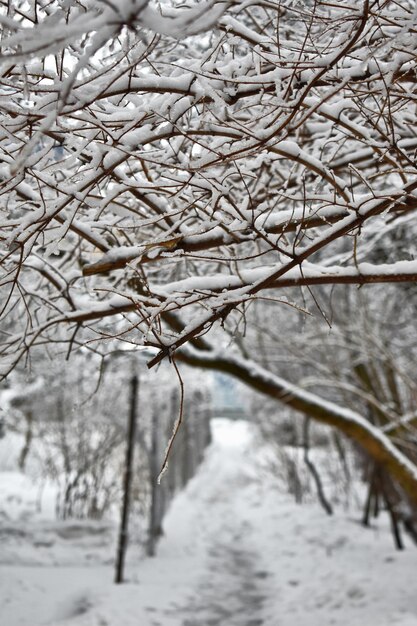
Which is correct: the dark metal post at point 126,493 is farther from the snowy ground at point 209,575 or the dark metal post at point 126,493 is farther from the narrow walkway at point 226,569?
the narrow walkway at point 226,569

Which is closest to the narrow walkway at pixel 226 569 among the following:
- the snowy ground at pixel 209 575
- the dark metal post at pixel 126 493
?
the snowy ground at pixel 209 575

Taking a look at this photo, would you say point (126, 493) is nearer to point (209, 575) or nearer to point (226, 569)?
point (209, 575)

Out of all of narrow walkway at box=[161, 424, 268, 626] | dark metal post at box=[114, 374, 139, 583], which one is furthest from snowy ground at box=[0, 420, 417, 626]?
dark metal post at box=[114, 374, 139, 583]

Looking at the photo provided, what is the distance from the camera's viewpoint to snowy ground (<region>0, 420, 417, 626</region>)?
5.60 meters

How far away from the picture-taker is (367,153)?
9.33 ft

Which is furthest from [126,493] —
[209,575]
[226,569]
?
[226,569]

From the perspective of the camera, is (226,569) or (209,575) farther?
(226,569)

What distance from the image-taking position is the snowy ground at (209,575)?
5.60m

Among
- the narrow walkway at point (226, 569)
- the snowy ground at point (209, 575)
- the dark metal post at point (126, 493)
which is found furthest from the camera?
the dark metal post at point (126, 493)

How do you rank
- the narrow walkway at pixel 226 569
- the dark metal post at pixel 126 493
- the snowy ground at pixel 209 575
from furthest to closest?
the dark metal post at pixel 126 493, the narrow walkway at pixel 226 569, the snowy ground at pixel 209 575

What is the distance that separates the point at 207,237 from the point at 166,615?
5.34 meters

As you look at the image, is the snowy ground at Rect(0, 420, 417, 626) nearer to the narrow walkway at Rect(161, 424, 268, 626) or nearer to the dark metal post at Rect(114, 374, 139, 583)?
the narrow walkway at Rect(161, 424, 268, 626)

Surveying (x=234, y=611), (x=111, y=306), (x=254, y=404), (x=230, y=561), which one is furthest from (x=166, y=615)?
(x=254, y=404)

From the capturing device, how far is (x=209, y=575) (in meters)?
7.82
